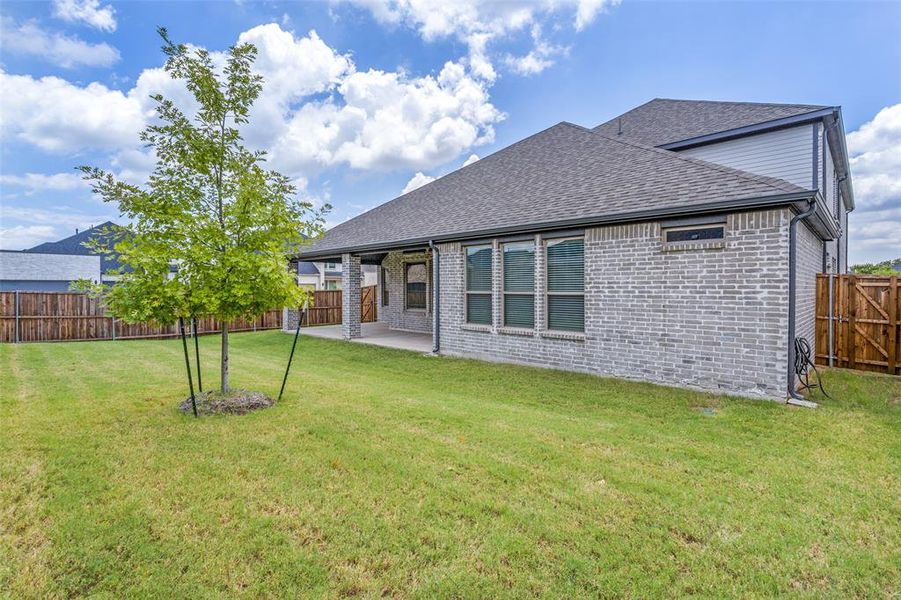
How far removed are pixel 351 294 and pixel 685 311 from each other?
9.38 meters

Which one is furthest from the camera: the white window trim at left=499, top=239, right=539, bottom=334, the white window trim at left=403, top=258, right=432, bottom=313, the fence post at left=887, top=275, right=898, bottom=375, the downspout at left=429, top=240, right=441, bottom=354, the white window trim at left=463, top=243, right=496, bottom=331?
the white window trim at left=403, top=258, right=432, bottom=313

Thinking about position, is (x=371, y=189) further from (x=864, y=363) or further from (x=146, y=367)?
(x=864, y=363)

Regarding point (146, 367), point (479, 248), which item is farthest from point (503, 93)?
point (146, 367)

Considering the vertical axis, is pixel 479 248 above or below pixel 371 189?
below

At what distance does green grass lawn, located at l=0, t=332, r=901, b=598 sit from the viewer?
7.73 feet

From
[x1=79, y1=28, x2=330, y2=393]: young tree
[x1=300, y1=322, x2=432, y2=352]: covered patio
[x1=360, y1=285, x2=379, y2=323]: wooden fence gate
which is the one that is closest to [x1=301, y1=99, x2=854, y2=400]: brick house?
[x1=300, y1=322, x2=432, y2=352]: covered patio

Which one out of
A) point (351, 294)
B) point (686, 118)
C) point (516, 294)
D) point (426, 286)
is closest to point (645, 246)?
point (516, 294)

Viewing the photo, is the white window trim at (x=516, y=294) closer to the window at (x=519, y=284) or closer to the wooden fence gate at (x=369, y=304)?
the window at (x=519, y=284)

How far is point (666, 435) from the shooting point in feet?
15.2

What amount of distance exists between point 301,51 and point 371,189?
984cm

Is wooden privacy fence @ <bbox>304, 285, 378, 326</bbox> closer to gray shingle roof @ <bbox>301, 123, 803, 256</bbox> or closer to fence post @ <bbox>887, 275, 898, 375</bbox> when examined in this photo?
gray shingle roof @ <bbox>301, 123, 803, 256</bbox>

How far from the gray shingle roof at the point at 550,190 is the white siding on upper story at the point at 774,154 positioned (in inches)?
135

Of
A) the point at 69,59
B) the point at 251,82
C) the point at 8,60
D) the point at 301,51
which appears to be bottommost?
the point at 251,82

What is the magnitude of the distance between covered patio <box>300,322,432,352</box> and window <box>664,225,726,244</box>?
6214 millimetres
